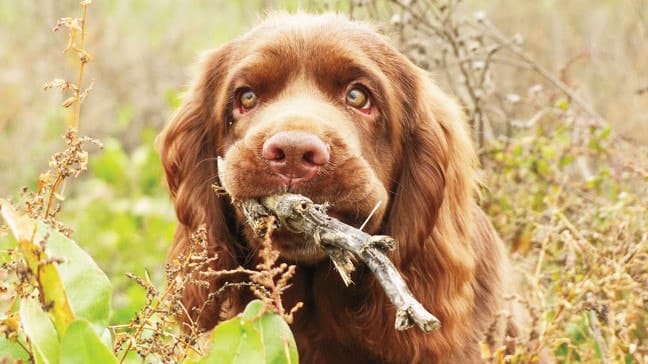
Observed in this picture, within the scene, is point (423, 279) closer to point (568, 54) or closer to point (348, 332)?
point (348, 332)

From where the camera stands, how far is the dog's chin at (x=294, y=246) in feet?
10.7

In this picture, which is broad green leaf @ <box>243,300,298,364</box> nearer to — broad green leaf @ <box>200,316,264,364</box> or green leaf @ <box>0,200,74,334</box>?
broad green leaf @ <box>200,316,264,364</box>

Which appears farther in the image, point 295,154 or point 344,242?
point 295,154

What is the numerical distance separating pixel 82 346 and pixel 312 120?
3.61 ft

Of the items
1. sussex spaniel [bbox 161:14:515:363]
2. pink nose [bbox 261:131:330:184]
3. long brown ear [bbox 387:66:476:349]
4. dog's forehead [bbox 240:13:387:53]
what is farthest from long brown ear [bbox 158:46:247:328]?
pink nose [bbox 261:131:330:184]

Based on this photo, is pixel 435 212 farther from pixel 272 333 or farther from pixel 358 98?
pixel 272 333

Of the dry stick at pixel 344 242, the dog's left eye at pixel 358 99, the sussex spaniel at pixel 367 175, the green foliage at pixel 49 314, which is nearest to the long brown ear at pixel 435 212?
the sussex spaniel at pixel 367 175

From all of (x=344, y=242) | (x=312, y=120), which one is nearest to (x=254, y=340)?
(x=344, y=242)

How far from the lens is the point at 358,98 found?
3.68m

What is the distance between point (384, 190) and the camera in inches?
140

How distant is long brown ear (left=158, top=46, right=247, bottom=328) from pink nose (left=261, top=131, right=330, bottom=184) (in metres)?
0.75

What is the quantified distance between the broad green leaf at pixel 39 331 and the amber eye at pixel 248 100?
53.6 inches

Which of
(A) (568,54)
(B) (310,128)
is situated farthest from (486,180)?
(A) (568,54)

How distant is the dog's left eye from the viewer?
3.66 metres
